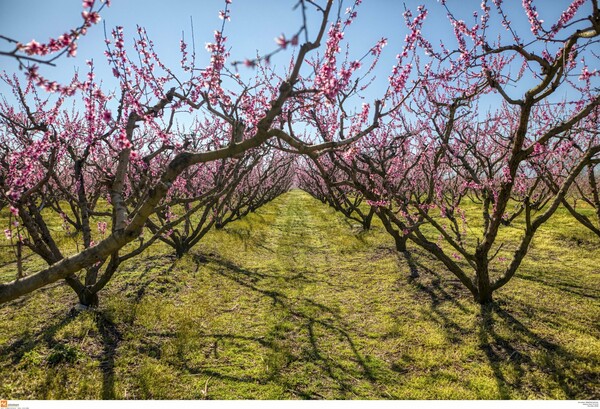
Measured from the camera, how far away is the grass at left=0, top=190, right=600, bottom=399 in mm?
3934

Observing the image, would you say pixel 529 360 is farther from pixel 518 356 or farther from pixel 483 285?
pixel 483 285

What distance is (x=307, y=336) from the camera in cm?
534

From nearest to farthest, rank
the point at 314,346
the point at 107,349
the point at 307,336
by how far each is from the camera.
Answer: the point at 107,349
the point at 314,346
the point at 307,336

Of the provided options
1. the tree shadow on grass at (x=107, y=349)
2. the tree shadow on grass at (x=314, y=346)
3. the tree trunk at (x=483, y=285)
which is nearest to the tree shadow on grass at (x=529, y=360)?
the tree trunk at (x=483, y=285)

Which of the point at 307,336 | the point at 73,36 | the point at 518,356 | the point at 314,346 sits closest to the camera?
the point at 73,36

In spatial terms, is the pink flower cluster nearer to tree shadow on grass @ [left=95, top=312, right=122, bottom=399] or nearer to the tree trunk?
tree shadow on grass @ [left=95, top=312, right=122, bottom=399]

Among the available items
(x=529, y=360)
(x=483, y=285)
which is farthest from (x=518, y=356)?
(x=483, y=285)

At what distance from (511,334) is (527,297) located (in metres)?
1.72

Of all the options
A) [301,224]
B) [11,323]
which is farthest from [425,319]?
[301,224]

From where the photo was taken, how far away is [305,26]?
2.53m

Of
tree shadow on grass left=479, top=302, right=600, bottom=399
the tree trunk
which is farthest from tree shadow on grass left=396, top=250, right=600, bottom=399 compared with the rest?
the tree trunk

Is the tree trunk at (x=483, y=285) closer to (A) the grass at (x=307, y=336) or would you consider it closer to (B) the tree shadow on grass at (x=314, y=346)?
(A) the grass at (x=307, y=336)

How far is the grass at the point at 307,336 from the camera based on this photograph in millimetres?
3934

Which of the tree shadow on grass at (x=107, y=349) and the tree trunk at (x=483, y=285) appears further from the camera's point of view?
the tree trunk at (x=483, y=285)
